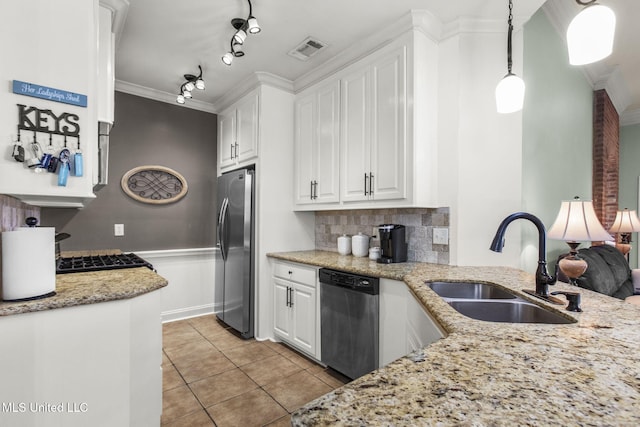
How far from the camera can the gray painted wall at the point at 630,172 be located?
16.3 ft

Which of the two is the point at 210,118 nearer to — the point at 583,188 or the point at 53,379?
the point at 53,379

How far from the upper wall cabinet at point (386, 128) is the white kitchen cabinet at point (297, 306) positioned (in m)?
0.69

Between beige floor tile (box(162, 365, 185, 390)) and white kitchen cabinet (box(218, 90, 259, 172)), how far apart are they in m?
2.02

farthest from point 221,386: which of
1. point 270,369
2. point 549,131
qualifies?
point 549,131

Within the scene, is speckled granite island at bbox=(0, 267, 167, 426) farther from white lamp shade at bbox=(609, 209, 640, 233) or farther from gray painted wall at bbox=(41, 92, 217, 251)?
white lamp shade at bbox=(609, 209, 640, 233)

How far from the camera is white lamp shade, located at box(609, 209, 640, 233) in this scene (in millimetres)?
3666

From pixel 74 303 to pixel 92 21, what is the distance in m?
1.30

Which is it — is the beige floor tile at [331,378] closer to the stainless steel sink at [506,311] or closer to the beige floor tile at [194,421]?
the beige floor tile at [194,421]

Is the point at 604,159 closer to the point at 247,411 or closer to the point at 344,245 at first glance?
the point at 344,245

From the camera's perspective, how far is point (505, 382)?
2.14 ft

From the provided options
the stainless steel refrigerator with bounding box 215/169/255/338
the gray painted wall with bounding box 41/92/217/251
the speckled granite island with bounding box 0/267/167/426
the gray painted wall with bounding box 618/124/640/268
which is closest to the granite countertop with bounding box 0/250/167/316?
the speckled granite island with bounding box 0/267/167/426

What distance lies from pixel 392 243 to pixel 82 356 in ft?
6.39

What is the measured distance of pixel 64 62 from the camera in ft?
4.63

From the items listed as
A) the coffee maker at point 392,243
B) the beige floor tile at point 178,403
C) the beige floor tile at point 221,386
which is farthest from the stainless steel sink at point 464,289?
the beige floor tile at point 178,403
